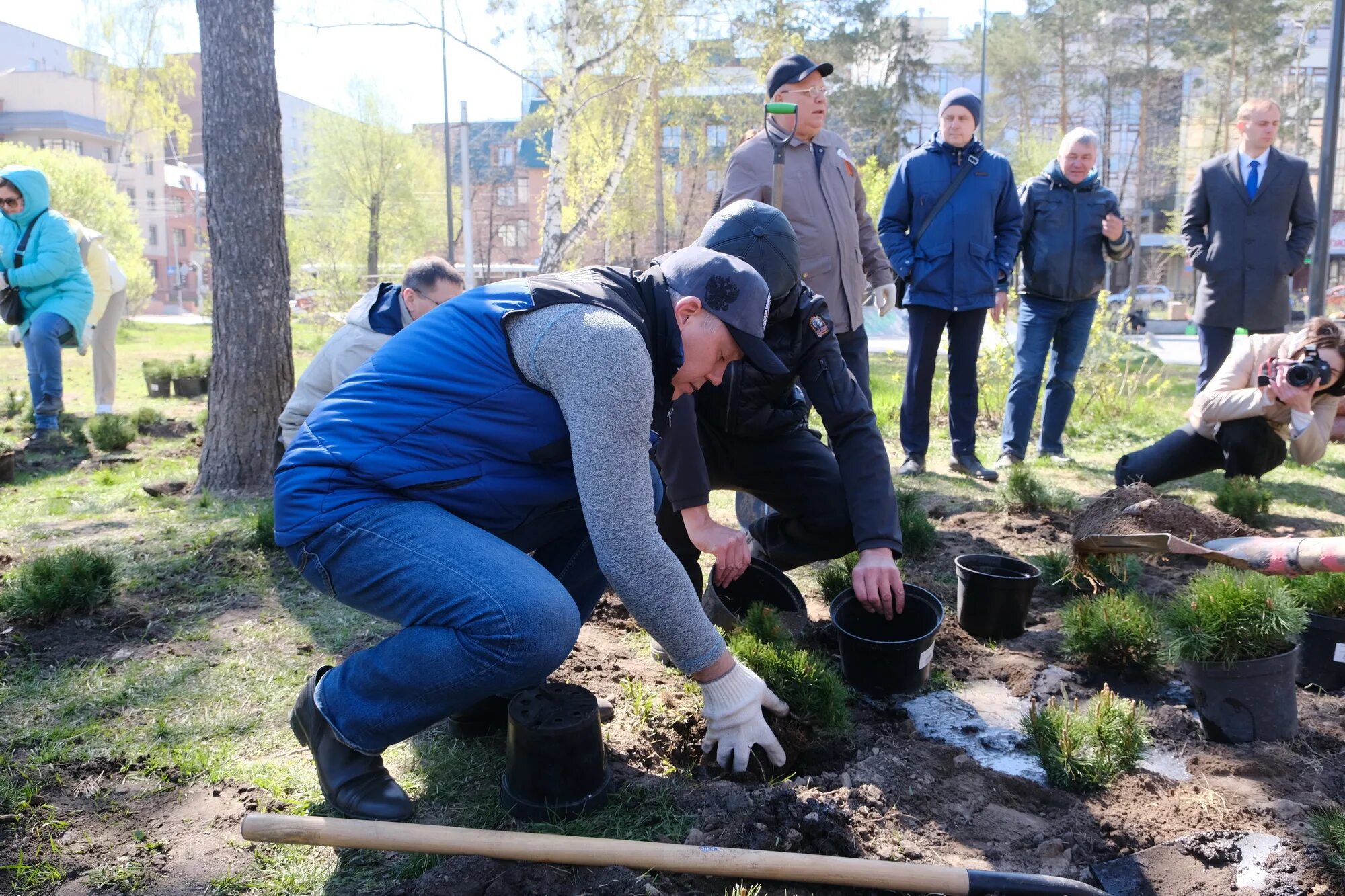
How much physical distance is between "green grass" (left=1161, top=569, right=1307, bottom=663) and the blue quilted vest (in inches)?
61.3

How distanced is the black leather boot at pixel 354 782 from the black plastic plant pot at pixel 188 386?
8983 millimetres

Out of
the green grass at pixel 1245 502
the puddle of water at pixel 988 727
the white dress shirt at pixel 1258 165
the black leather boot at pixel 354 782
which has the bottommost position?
the puddle of water at pixel 988 727

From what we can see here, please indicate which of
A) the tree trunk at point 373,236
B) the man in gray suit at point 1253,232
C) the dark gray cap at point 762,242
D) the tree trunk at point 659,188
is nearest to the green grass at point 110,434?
the dark gray cap at point 762,242

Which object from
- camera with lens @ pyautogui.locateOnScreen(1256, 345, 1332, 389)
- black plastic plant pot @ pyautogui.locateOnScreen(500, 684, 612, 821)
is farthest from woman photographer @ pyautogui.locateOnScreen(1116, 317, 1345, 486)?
black plastic plant pot @ pyautogui.locateOnScreen(500, 684, 612, 821)

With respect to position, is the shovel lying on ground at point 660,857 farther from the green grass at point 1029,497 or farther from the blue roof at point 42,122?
the blue roof at point 42,122

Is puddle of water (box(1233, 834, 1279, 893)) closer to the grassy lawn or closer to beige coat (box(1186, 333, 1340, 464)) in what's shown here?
the grassy lawn

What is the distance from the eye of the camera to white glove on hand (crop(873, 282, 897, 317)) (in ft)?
18.0

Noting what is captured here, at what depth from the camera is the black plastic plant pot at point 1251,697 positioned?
2.49m

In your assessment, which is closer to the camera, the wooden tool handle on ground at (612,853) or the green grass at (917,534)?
the wooden tool handle on ground at (612,853)

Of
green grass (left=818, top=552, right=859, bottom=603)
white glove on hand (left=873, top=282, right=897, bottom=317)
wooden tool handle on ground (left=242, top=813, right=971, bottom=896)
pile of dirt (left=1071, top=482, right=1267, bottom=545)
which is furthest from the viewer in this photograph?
white glove on hand (left=873, top=282, right=897, bottom=317)

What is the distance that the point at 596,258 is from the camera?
4666 centimetres

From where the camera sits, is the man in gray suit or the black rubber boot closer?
the black rubber boot

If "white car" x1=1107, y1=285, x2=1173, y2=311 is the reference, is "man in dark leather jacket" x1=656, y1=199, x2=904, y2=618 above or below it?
below

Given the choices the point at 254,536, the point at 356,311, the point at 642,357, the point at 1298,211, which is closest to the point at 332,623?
the point at 254,536
